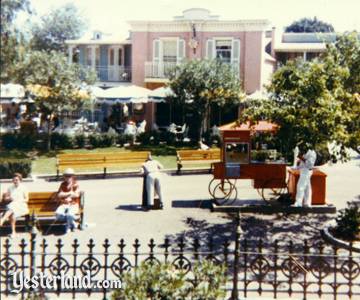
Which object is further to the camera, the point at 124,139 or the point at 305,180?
the point at 124,139

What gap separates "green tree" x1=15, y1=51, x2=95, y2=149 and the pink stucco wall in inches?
254

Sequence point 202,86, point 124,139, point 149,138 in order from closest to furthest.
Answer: point 124,139, point 149,138, point 202,86

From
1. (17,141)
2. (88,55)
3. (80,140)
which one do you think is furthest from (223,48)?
(17,141)

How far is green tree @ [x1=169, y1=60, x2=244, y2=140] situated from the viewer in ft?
70.1

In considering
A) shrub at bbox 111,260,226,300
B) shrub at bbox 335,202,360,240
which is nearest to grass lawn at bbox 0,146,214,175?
shrub at bbox 335,202,360,240

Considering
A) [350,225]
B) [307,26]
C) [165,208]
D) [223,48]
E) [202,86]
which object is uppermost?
[307,26]

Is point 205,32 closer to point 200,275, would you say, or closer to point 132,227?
point 132,227

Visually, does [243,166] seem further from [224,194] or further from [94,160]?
[94,160]

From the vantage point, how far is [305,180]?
12.2 meters

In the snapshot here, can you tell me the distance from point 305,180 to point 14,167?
689 centimetres

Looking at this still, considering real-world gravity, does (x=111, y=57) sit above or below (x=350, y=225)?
→ above

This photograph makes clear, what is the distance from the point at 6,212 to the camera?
9.99m

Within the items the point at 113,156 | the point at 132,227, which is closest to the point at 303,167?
the point at 132,227

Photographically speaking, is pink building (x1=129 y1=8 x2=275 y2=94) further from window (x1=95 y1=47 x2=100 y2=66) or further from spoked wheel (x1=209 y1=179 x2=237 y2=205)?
spoked wheel (x1=209 y1=179 x2=237 y2=205)
